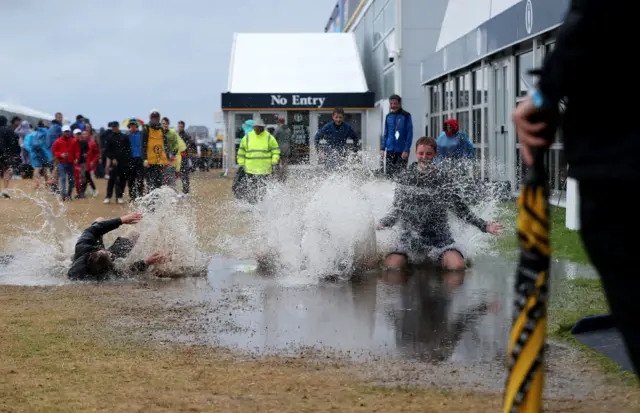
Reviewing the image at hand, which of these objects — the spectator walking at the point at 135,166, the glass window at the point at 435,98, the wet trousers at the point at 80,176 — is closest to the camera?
the spectator walking at the point at 135,166

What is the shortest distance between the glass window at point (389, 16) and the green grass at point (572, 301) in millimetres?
21948

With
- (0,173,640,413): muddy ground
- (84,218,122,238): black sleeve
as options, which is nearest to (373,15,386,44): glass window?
(84,218,122,238): black sleeve

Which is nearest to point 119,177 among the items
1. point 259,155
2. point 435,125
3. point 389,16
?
point 259,155

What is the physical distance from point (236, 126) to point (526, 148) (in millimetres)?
35884

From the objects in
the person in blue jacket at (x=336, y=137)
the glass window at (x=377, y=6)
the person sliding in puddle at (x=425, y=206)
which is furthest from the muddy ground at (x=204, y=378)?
the glass window at (x=377, y=6)

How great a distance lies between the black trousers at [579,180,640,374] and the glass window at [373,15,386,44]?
37.1 meters

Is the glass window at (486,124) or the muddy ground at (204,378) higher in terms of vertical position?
the glass window at (486,124)

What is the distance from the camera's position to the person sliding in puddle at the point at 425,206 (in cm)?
991

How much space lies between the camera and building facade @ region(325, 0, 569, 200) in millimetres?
17094

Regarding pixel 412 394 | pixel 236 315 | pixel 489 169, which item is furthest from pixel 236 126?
pixel 412 394

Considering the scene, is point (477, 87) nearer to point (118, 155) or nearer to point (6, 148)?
point (118, 155)

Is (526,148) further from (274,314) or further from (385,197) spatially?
(385,197)

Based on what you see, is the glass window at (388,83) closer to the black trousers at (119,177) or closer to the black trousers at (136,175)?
the black trousers at (119,177)

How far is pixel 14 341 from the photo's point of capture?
6.63 m
